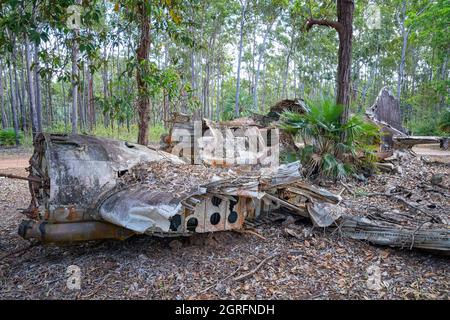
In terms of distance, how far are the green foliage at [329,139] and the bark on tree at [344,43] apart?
1.14ft

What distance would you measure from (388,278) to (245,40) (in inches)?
1044

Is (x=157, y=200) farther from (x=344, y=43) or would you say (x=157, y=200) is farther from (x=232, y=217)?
(x=344, y=43)

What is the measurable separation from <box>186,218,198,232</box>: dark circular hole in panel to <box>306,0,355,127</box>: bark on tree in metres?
4.77

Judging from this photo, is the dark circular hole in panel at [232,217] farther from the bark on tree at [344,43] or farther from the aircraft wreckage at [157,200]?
the bark on tree at [344,43]

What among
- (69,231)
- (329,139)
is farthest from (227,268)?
(329,139)

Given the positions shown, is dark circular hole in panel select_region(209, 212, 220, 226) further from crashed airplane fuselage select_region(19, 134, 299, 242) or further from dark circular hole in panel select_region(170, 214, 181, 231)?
dark circular hole in panel select_region(170, 214, 181, 231)

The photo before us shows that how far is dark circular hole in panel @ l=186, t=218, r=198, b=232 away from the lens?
3.45 m

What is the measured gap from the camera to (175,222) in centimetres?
339

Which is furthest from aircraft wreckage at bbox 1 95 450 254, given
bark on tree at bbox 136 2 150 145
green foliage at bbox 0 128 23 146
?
green foliage at bbox 0 128 23 146

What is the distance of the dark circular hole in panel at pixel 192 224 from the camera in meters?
3.45

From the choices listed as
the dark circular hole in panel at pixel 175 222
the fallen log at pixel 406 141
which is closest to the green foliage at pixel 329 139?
the fallen log at pixel 406 141

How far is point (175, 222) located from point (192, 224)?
0.61ft
